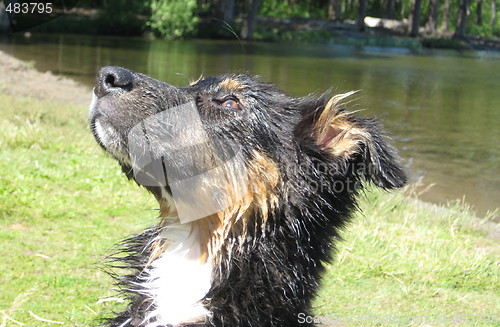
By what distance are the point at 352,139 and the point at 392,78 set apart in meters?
24.1

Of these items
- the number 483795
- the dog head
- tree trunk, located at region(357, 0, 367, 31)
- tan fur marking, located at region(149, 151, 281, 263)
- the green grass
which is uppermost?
tree trunk, located at region(357, 0, 367, 31)

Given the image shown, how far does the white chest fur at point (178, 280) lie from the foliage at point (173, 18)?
3741cm

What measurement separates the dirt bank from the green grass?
229 inches

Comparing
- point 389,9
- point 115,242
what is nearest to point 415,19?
point 389,9

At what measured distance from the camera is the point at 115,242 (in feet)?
20.5

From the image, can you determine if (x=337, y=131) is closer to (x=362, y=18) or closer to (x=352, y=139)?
(x=352, y=139)

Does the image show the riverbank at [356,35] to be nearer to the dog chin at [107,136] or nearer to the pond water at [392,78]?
the pond water at [392,78]

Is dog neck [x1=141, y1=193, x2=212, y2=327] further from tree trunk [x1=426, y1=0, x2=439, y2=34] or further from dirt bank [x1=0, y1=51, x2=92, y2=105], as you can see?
tree trunk [x1=426, y1=0, x2=439, y2=34]

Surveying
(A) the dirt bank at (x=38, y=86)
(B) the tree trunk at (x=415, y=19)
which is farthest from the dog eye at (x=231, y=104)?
(B) the tree trunk at (x=415, y=19)

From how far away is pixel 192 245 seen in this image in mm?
3955

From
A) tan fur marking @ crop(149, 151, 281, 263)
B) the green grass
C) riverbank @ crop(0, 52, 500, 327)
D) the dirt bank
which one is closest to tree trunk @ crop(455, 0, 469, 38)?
the dirt bank

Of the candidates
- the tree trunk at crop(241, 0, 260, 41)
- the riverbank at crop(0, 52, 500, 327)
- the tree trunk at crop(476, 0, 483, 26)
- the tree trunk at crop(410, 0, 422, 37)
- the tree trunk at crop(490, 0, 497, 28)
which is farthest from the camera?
the tree trunk at crop(490, 0, 497, 28)

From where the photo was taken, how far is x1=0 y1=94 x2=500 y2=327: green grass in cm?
520

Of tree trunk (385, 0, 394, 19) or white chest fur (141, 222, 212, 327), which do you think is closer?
white chest fur (141, 222, 212, 327)
